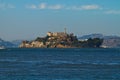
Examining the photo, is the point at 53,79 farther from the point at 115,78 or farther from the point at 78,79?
the point at 115,78

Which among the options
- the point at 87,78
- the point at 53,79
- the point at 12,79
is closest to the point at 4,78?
the point at 12,79

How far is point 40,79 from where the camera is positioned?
56219mm

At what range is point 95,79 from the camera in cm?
5612

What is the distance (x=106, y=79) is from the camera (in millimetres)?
56156

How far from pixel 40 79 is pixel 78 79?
4.23 m

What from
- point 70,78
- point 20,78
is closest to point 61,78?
point 70,78


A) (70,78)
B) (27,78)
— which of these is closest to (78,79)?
(70,78)

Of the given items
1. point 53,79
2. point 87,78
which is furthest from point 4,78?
point 87,78

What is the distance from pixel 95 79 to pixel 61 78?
3960 mm

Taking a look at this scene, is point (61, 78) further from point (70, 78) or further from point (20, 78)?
point (20, 78)

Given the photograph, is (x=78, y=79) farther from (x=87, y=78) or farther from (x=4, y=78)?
(x=4, y=78)

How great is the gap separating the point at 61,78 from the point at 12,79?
5.58 metres

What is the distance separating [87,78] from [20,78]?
7.63 metres

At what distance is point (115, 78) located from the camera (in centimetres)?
5712
